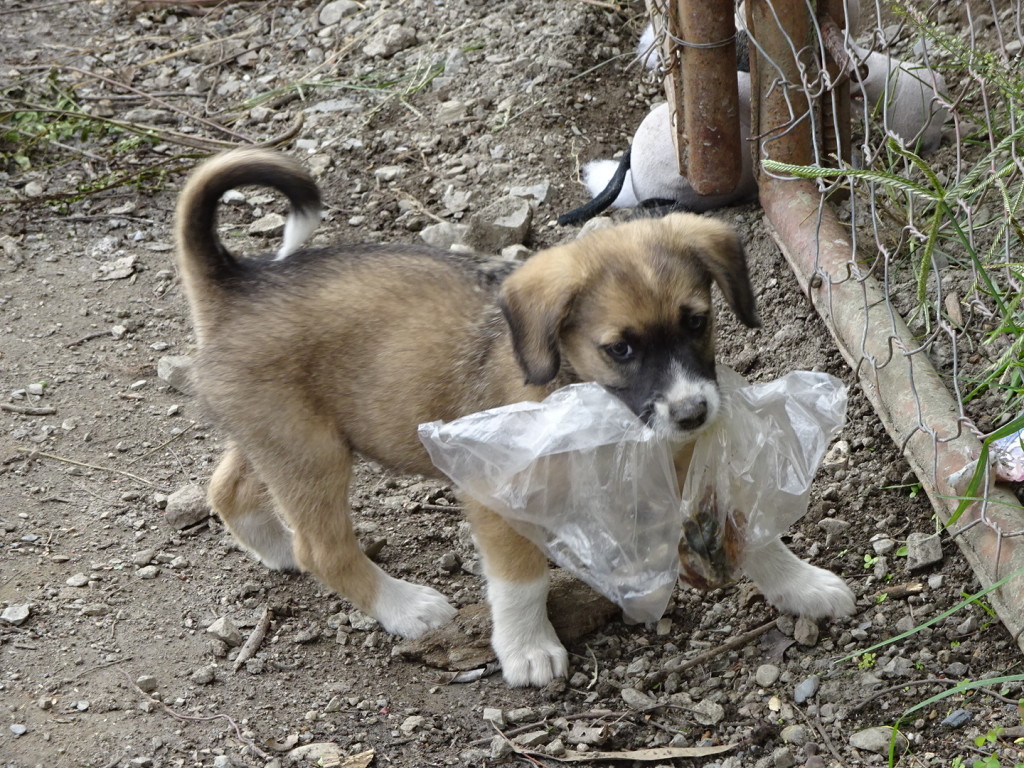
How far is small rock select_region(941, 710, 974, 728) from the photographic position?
239 centimetres

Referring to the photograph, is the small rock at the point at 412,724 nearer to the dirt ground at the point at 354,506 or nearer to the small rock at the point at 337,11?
the dirt ground at the point at 354,506

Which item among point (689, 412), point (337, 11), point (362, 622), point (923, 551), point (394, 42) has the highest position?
point (337, 11)

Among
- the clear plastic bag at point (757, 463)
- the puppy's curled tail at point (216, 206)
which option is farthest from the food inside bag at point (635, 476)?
the puppy's curled tail at point (216, 206)

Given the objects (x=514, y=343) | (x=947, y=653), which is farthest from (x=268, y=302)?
(x=947, y=653)

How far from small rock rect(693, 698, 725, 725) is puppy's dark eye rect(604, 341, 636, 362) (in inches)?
33.2

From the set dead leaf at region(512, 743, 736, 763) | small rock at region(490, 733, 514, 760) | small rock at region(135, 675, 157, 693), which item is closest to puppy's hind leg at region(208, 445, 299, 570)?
small rock at region(135, 675, 157, 693)

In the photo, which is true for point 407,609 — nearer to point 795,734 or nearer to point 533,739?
point 533,739

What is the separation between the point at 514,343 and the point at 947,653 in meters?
1.21

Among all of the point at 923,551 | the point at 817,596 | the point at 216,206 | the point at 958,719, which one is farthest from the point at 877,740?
A: the point at 216,206

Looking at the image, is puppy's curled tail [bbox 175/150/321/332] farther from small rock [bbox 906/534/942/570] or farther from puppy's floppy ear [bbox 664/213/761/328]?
small rock [bbox 906/534/942/570]

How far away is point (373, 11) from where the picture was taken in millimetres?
6203

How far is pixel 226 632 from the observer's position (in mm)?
3137

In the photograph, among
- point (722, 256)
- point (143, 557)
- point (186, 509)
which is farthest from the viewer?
point (186, 509)

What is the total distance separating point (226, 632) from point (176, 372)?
132 cm
